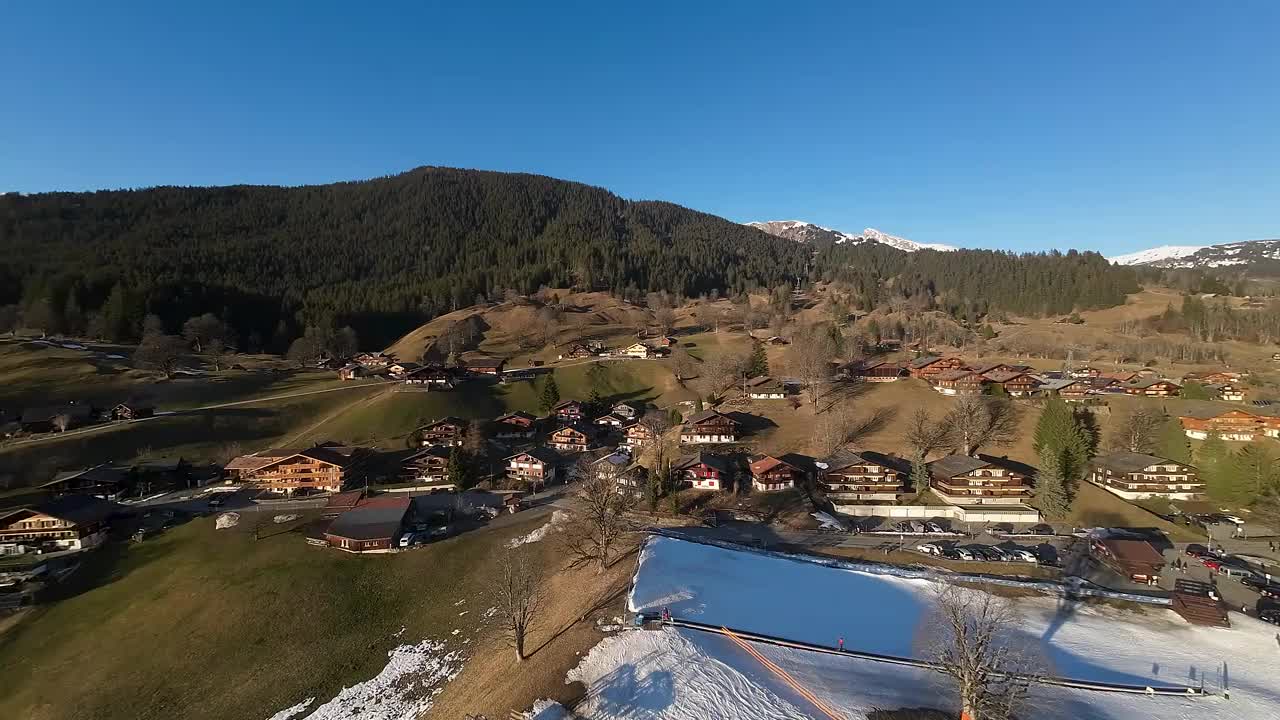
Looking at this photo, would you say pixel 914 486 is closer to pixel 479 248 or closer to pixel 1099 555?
pixel 1099 555

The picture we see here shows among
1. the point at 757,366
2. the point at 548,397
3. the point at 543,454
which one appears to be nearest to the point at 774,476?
the point at 543,454

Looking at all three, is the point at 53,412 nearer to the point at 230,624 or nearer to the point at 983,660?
the point at 230,624

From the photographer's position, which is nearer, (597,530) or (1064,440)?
(597,530)

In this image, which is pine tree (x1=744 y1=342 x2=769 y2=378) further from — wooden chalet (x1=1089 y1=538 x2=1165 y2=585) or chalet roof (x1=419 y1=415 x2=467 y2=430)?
wooden chalet (x1=1089 y1=538 x2=1165 y2=585)

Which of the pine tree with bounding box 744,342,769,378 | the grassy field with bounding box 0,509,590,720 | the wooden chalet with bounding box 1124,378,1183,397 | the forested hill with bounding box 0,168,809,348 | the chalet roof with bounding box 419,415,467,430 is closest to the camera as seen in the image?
the grassy field with bounding box 0,509,590,720

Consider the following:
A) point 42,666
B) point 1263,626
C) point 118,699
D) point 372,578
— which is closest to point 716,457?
point 372,578

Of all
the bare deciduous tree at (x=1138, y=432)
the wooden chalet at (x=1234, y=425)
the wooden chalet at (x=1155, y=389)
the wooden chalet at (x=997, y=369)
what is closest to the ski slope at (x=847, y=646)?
the bare deciduous tree at (x=1138, y=432)

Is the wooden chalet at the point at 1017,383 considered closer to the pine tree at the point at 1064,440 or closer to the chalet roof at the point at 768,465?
the pine tree at the point at 1064,440

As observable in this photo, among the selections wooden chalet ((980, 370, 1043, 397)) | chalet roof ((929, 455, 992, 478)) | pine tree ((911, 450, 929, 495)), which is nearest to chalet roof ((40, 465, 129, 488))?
pine tree ((911, 450, 929, 495))
